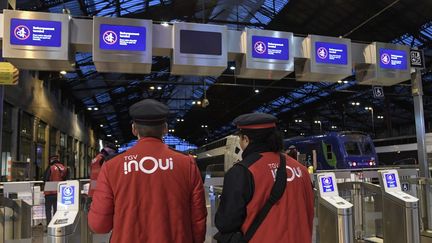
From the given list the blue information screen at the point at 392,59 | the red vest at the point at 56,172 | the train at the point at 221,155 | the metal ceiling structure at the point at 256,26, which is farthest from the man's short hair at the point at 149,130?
the train at the point at 221,155

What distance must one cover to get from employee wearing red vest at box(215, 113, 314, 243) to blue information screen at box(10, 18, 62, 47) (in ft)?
16.4

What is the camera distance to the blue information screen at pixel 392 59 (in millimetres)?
8719

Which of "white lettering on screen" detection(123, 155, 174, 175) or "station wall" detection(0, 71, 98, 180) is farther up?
"station wall" detection(0, 71, 98, 180)

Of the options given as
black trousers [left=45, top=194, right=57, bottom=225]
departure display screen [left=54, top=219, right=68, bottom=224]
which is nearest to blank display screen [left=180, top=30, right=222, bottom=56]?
black trousers [left=45, top=194, right=57, bottom=225]

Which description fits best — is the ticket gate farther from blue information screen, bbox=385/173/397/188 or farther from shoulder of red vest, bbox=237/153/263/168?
blue information screen, bbox=385/173/397/188

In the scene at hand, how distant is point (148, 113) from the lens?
105 inches

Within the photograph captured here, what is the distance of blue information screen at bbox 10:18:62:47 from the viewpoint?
682 cm

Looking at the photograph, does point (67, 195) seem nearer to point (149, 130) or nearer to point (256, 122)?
point (149, 130)

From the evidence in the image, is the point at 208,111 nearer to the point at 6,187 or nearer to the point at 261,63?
the point at 261,63

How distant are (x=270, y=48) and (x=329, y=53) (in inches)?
45.6

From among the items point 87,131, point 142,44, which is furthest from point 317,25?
point 87,131

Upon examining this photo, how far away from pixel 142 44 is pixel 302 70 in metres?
3.02

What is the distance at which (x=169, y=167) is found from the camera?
8.65ft

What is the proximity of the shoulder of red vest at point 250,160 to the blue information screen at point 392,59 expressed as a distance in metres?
6.67
